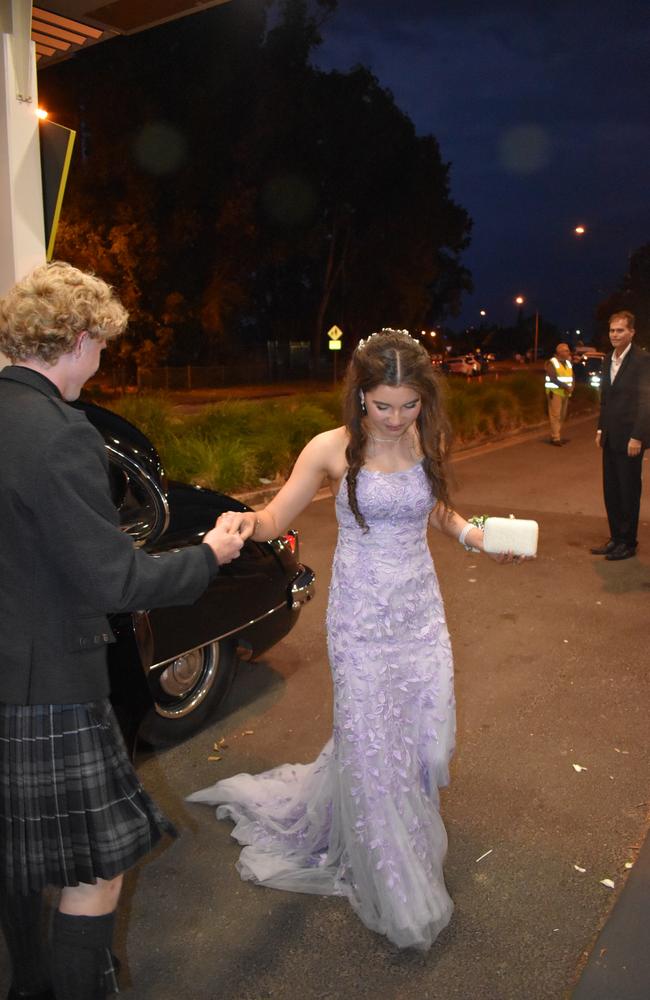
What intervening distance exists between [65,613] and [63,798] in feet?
1.62

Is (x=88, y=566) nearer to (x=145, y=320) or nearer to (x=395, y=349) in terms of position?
(x=395, y=349)

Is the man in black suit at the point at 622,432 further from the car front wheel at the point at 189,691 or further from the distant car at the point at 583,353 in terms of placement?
the distant car at the point at 583,353

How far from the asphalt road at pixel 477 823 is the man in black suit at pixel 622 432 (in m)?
1.20

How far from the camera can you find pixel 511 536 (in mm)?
3119

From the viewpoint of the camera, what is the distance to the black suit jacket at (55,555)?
2023 mm

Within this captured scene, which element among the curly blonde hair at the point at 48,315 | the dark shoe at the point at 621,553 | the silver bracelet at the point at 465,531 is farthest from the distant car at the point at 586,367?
the curly blonde hair at the point at 48,315

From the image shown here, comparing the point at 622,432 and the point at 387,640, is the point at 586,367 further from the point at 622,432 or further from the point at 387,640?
the point at 387,640

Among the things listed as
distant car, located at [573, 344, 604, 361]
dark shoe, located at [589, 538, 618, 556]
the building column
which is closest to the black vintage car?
the building column

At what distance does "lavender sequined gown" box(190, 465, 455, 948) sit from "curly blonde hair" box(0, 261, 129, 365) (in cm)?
130

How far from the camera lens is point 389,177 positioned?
36469mm

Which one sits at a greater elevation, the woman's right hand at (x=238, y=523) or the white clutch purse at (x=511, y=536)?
the woman's right hand at (x=238, y=523)

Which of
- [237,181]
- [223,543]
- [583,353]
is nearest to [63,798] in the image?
[223,543]

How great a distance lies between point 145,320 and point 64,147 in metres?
21.8

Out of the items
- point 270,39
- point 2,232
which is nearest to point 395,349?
point 2,232
